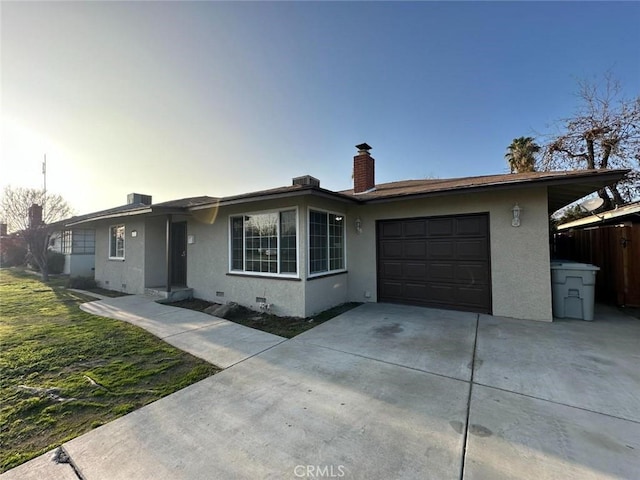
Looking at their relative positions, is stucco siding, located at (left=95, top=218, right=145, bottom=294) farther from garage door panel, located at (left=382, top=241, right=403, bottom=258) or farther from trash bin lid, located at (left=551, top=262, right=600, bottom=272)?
trash bin lid, located at (left=551, top=262, right=600, bottom=272)

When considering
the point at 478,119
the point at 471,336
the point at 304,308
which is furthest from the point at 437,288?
the point at 478,119

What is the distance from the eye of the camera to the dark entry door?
31.9 ft

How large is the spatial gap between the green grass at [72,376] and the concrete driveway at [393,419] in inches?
11.8

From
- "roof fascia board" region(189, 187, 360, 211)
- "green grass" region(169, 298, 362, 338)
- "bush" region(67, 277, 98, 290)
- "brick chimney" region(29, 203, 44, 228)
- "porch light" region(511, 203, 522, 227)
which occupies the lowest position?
"green grass" region(169, 298, 362, 338)

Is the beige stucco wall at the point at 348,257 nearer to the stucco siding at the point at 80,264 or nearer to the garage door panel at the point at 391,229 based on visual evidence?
the garage door panel at the point at 391,229

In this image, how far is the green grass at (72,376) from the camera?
8.54 feet

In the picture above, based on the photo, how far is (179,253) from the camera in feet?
32.5

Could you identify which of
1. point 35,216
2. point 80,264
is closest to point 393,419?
point 80,264

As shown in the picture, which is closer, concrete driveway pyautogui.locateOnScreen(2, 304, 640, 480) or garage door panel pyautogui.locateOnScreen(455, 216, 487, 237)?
concrete driveway pyautogui.locateOnScreen(2, 304, 640, 480)

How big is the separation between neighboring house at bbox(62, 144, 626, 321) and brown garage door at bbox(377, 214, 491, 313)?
0.08 ft


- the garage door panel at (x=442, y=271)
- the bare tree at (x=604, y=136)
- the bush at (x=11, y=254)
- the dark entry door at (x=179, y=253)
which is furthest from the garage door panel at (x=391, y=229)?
the bush at (x=11, y=254)

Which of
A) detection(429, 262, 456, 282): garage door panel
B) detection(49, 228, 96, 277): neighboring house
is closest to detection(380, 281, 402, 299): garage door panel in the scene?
detection(429, 262, 456, 282): garage door panel

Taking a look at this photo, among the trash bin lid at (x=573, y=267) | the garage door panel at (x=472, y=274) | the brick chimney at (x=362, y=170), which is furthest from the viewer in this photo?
the brick chimney at (x=362, y=170)

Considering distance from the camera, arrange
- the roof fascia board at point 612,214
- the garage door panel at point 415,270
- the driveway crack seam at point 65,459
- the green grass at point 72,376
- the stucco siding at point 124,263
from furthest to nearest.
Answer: the stucco siding at point 124,263 < the garage door panel at point 415,270 < the roof fascia board at point 612,214 < the green grass at point 72,376 < the driveway crack seam at point 65,459
